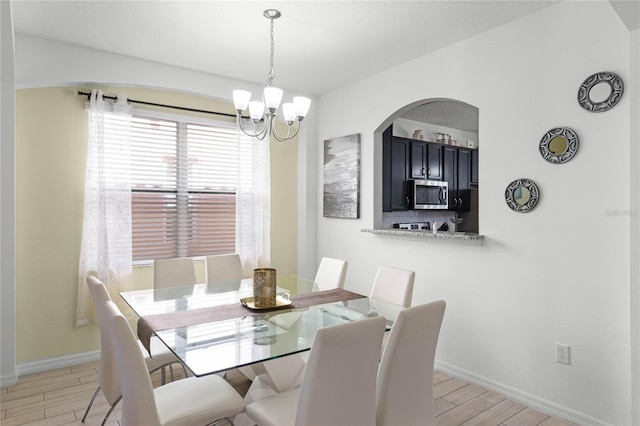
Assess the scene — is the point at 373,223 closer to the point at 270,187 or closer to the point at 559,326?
the point at 270,187

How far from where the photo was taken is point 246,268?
4324 mm

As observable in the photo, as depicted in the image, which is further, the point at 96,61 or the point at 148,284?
the point at 148,284

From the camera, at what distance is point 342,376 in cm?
156

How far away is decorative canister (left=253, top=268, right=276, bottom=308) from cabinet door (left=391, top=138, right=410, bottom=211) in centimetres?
245

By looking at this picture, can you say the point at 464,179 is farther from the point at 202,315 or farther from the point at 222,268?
the point at 202,315

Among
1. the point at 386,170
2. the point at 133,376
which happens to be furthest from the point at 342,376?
the point at 386,170

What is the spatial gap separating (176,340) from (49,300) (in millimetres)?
2242

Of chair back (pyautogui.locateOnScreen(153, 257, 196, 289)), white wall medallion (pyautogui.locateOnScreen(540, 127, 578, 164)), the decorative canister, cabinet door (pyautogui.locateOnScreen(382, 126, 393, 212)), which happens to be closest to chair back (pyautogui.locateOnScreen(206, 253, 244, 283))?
chair back (pyautogui.locateOnScreen(153, 257, 196, 289))

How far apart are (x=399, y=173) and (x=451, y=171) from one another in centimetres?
A: 118

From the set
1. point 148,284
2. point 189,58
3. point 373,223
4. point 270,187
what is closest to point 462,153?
point 373,223

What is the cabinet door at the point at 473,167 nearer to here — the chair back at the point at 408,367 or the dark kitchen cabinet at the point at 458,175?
the dark kitchen cabinet at the point at 458,175

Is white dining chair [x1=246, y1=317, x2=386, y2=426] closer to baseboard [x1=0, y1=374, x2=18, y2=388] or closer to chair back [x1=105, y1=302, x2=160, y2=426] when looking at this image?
chair back [x1=105, y1=302, x2=160, y2=426]

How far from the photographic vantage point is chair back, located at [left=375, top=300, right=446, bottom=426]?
1698 mm

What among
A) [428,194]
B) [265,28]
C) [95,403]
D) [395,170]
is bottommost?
[95,403]
